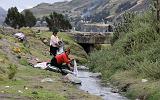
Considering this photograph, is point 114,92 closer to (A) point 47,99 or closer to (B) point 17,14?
(A) point 47,99

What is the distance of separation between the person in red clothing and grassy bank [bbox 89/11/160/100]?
3198 millimetres

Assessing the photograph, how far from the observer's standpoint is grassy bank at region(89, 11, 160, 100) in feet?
97.5

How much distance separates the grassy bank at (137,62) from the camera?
29712mm

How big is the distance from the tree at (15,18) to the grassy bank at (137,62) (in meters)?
63.7

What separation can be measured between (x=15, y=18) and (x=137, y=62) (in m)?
83.0

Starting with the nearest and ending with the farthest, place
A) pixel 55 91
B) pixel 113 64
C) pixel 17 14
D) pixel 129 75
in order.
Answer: pixel 55 91, pixel 129 75, pixel 113 64, pixel 17 14

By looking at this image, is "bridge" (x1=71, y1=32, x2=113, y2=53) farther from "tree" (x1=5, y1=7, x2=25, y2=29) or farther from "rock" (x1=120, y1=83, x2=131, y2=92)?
"rock" (x1=120, y1=83, x2=131, y2=92)

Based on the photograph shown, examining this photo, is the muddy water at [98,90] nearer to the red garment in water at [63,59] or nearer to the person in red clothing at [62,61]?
the person in red clothing at [62,61]

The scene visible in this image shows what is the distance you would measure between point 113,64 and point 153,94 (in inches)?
680

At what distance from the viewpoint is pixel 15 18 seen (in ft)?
384

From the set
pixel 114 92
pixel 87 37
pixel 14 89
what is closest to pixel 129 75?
pixel 114 92

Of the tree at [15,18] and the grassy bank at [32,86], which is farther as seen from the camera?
the tree at [15,18]

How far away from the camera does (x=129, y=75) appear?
35.9 metres

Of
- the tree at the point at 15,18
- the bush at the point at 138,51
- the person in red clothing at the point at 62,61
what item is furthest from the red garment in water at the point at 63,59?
the tree at the point at 15,18
